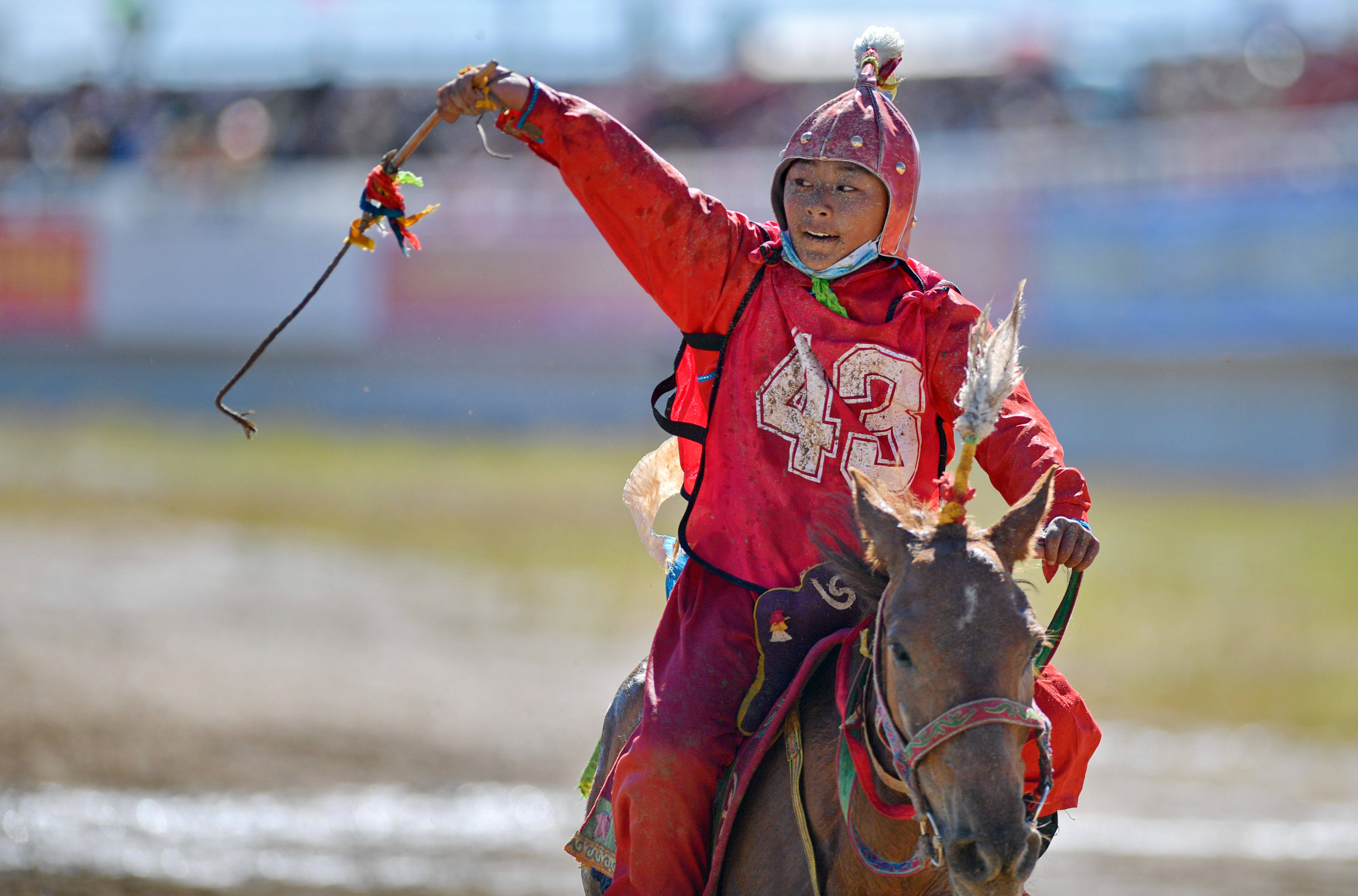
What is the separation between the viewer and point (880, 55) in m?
3.50

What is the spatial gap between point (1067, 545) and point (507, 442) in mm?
16263

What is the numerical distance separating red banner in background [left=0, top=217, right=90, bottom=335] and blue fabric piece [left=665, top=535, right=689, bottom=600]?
720 inches

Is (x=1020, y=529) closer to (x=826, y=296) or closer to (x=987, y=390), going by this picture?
(x=987, y=390)

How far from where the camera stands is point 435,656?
1071 centimetres

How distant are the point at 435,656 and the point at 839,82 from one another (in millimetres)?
14079

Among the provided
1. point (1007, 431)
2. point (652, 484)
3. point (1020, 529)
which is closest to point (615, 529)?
point (652, 484)

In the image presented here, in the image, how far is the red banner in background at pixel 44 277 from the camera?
1991cm

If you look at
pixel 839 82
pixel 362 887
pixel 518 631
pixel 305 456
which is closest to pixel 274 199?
pixel 305 456

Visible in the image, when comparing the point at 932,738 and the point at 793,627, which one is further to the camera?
the point at 793,627

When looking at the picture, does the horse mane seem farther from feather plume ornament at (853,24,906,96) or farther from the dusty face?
feather plume ornament at (853,24,906,96)

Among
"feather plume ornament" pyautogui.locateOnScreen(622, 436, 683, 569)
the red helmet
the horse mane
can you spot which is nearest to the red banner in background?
"feather plume ornament" pyautogui.locateOnScreen(622, 436, 683, 569)

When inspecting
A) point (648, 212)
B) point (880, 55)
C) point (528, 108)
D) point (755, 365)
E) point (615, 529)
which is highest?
point (880, 55)

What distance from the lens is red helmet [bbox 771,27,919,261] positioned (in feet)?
10.5

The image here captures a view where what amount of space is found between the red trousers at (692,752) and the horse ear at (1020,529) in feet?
1.54
